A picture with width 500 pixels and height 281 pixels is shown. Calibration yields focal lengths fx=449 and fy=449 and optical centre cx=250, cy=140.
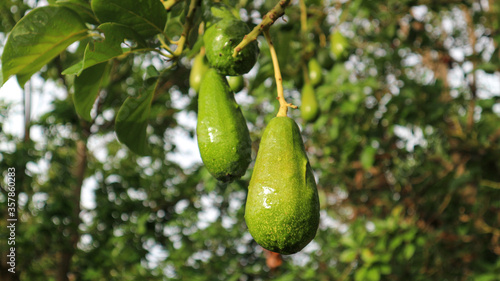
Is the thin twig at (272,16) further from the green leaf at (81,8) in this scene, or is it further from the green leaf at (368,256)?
the green leaf at (368,256)

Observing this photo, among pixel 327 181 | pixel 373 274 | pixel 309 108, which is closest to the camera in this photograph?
pixel 309 108

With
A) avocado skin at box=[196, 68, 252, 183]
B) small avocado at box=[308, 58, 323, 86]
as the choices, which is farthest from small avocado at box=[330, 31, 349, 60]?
avocado skin at box=[196, 68, 252, 183]

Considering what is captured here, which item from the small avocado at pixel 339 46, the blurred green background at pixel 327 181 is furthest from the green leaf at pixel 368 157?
the small avocado at pixel 339 46

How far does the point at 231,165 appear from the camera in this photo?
802 millimetres

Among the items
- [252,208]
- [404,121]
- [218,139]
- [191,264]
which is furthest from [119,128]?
[191,264]

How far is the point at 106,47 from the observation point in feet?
2.75

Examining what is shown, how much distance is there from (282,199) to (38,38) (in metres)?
0.56

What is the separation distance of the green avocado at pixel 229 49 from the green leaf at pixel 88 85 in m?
0.27

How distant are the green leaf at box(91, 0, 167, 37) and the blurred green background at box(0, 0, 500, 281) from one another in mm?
1473

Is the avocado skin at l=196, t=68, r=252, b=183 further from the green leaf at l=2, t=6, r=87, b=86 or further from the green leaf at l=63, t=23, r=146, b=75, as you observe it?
the green leaf at l=2, t=6, r=87, b=86

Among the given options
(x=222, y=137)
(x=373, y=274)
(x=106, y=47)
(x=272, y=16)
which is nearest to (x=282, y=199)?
(x=222, y=137)

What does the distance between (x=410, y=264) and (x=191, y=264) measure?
153 centimetres

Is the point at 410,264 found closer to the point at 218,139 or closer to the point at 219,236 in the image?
the point at 219,236

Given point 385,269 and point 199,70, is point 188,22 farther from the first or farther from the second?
point 385,269
